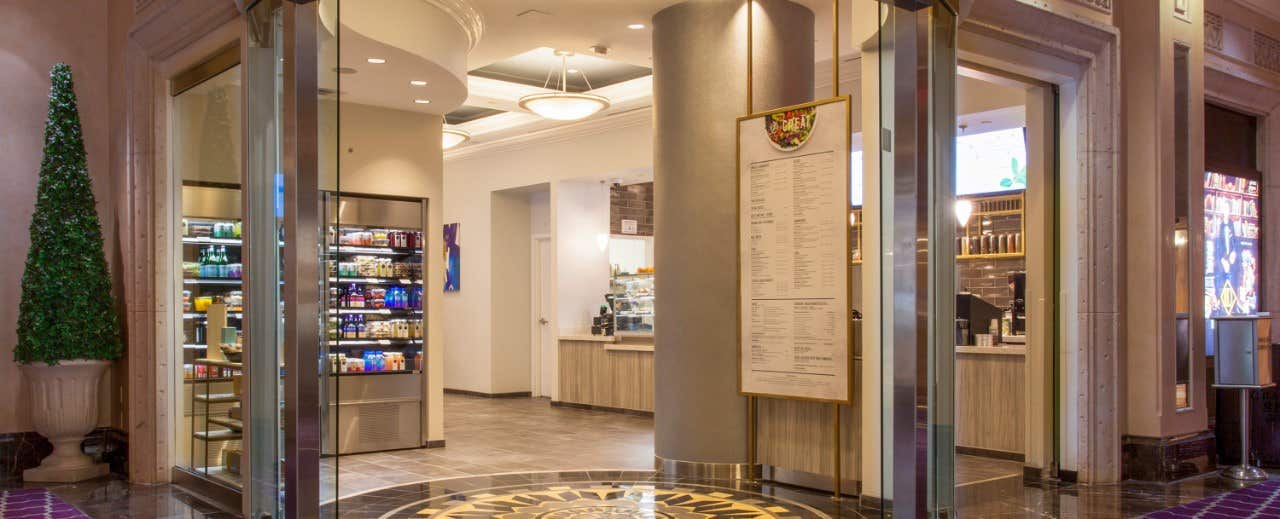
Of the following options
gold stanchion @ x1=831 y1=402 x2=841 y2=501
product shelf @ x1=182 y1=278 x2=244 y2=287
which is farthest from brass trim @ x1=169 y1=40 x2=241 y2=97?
gold stanchion @ x1=831 y1=402 x2=841 y2=501

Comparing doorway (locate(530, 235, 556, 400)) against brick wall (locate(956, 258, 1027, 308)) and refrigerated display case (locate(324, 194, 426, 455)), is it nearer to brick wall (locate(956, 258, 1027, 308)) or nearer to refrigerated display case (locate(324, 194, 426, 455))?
refrigerated display case (locate(324, 194, 426, 455))

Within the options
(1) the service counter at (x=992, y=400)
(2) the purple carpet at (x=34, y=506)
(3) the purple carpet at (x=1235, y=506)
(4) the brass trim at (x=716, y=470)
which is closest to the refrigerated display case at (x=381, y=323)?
(2) the purple carpet at (x=34, y=506)

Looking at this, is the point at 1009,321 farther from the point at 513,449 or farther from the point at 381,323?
the point at 381,323

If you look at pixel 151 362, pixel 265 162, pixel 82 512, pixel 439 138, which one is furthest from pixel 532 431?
pixel 265 162

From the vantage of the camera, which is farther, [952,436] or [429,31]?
[429,31]

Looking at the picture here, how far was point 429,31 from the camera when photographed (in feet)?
23.3

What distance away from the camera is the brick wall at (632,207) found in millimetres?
12844

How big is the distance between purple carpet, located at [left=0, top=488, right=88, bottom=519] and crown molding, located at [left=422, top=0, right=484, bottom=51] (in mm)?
3889

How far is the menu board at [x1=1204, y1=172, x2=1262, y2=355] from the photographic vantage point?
7906mm

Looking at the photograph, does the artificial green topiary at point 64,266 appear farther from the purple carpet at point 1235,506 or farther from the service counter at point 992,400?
the purple carpet at point 1235,506

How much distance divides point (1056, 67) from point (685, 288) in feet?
9.16

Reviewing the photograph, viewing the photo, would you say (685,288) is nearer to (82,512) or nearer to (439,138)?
(439,138)

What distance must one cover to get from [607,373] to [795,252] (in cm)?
525

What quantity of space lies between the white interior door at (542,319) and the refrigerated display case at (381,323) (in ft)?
→ 14.2
